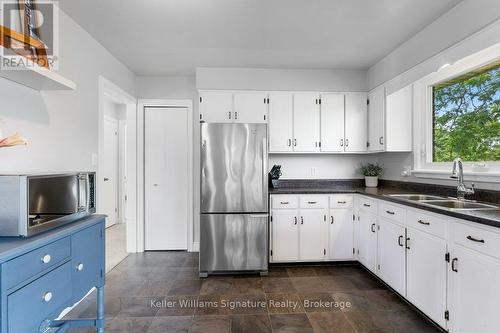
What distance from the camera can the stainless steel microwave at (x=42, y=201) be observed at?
1.30 m

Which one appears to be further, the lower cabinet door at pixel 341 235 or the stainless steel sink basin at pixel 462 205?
the lower cabinet door at pixel 341 235

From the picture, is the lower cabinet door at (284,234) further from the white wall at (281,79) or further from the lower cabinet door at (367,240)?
the white wall at (281,79)

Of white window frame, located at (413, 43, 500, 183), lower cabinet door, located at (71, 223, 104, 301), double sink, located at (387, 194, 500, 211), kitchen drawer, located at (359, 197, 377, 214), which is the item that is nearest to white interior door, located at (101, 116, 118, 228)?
lower cabinet door, located at (71, 223, 104, 301)

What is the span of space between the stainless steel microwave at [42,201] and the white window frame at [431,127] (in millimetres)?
2986

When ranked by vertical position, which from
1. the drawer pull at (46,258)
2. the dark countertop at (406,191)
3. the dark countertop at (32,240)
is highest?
the dark countertop at (406,191)

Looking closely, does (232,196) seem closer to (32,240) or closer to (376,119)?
(32,240)

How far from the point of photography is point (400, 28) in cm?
253

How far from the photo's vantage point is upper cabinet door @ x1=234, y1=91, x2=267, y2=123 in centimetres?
345

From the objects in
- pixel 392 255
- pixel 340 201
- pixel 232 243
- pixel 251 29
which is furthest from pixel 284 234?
pixel 251 29

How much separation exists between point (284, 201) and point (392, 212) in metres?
1.15

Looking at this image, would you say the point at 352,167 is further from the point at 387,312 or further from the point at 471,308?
the point at 471,308

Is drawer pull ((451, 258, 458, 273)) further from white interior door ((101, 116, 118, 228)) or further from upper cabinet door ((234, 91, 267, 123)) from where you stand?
A: white interior door ((101, 116, 118, 228))

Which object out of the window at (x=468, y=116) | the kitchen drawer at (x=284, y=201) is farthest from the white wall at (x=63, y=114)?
the window at (x=468, y=116)

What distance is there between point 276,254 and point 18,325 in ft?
8.04
